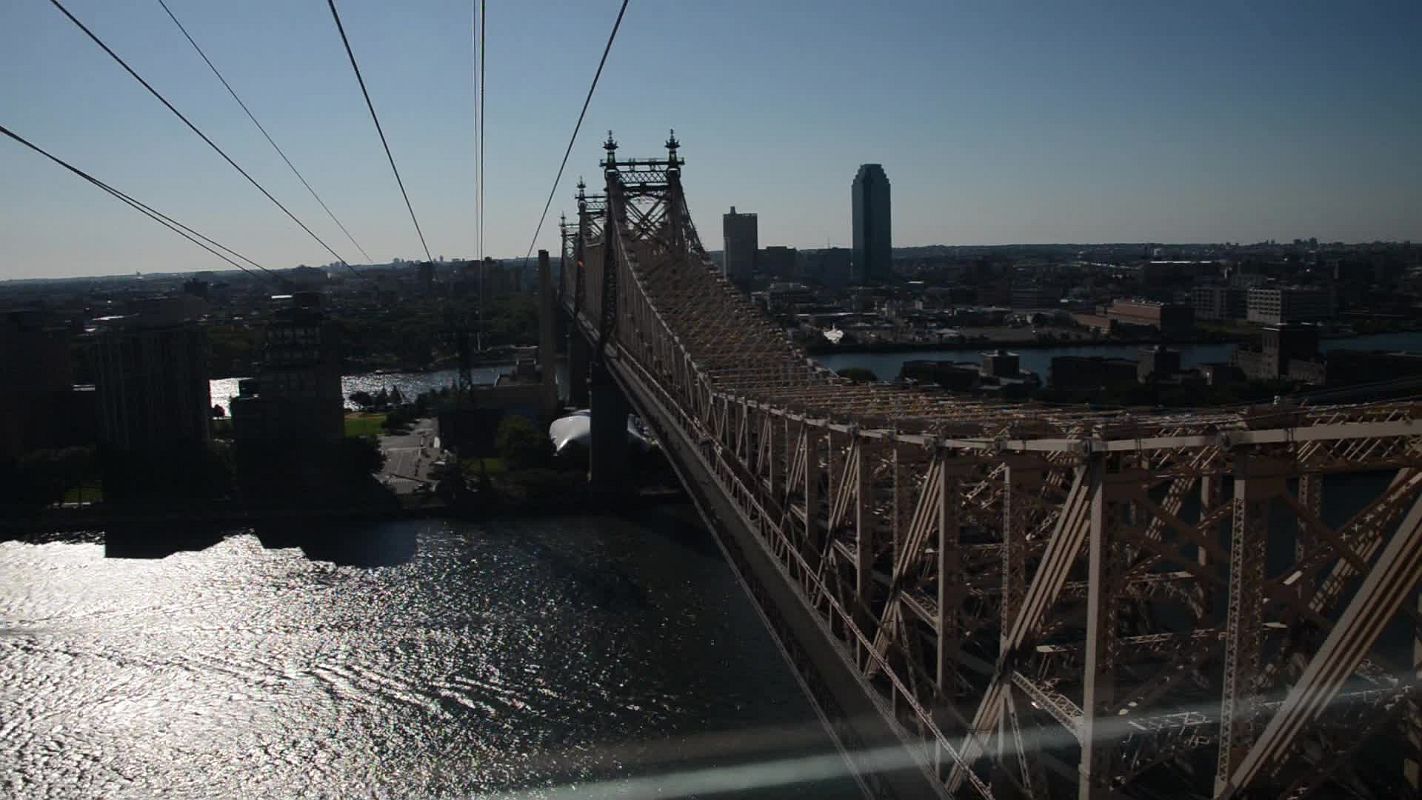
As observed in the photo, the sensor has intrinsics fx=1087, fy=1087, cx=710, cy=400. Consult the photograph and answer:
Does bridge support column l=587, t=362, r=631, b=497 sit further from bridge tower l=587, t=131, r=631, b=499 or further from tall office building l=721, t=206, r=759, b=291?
tall office building l=721, t=206, r=759, b=291

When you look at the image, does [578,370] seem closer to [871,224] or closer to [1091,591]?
[1091,591]

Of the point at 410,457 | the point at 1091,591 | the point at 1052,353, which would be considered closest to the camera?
the point at 1091,591

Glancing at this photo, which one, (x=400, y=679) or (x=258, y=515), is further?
(x=258, y=515)

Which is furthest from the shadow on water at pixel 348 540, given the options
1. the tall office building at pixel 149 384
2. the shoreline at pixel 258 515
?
the tall office building at pixel 149 384

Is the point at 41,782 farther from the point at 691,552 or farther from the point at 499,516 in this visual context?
the point at 499,516

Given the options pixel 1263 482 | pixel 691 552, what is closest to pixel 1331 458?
pixel 1263 482

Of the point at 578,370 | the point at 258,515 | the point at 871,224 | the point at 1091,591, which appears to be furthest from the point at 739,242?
the point at 1091,591

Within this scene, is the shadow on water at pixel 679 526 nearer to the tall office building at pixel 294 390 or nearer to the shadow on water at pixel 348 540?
the shadow on water at pixel 348 540
